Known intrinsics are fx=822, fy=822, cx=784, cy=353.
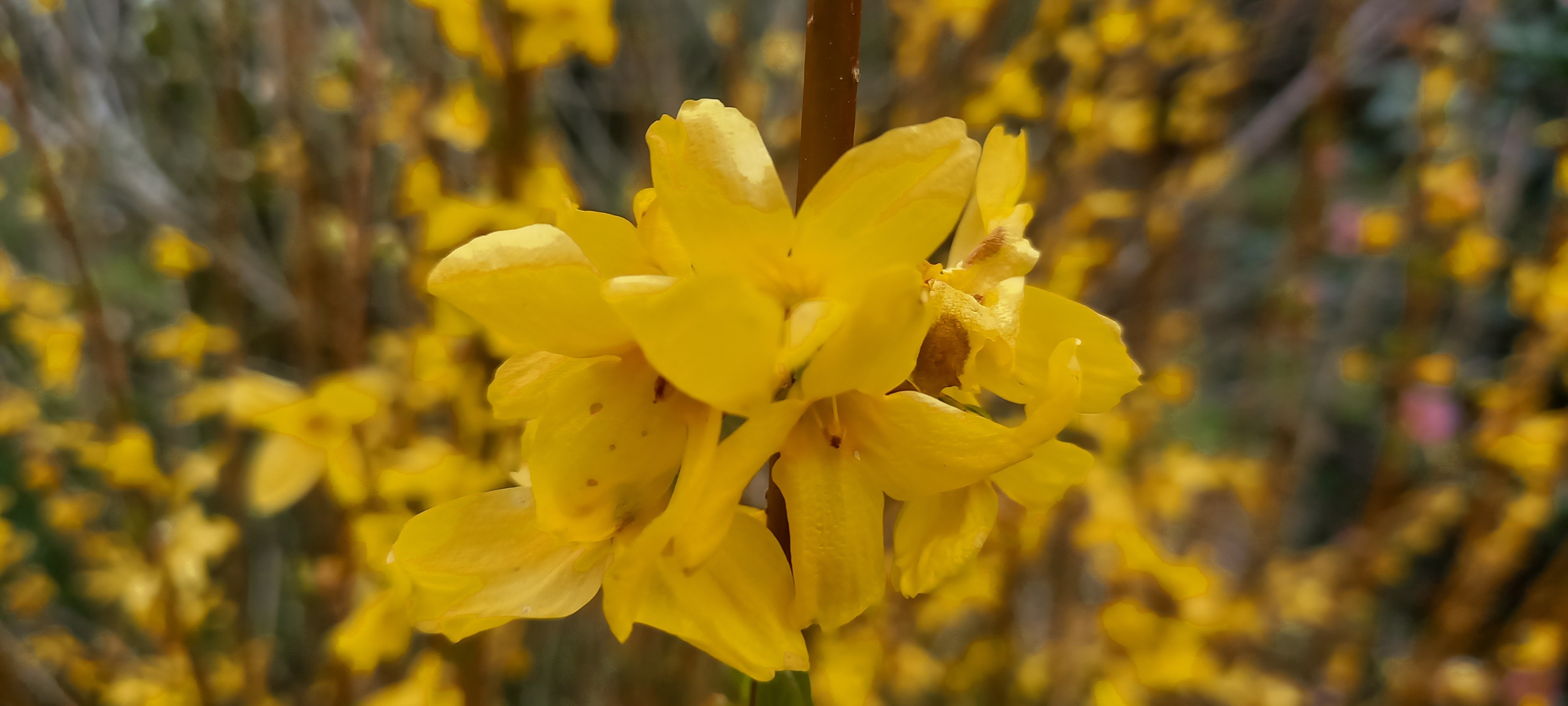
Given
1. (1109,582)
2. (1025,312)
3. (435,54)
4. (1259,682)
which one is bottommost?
(1259,682)

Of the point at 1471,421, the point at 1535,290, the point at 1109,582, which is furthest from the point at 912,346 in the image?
the point at 1471,421

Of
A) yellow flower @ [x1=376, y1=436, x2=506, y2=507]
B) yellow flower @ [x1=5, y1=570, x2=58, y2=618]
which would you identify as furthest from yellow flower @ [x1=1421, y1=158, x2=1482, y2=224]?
yellow flower @ [x1=5, y1=570, x2=58, y2=618]

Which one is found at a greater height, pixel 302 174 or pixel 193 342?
pixel 302 174

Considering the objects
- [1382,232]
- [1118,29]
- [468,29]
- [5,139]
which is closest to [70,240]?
[5,139]

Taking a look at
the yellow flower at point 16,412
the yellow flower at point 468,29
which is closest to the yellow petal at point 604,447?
the yellow flower at point 468,29

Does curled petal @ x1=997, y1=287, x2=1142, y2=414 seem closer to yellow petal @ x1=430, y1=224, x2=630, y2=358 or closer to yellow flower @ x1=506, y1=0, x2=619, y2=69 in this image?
yellow petal @ x1=430, y1=224, x2=630, y2=358

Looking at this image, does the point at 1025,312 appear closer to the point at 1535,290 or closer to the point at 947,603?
the point at 947,603

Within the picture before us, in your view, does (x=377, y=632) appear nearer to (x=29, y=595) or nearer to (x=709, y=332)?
(x=709, y=332)

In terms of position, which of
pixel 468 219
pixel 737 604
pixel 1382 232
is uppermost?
pixel 737 604
